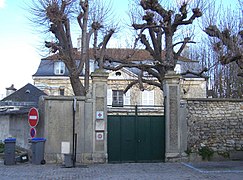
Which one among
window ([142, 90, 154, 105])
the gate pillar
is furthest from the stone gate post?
window ([142, 90, 154, 105])

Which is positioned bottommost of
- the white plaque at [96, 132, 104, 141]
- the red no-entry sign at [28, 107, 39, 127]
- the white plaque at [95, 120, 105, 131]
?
the white plaque at [96, 132, 104, 141]

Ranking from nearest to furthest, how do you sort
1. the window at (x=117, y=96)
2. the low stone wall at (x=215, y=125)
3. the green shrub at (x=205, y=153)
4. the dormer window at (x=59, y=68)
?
the green shrub at (x=205, y=153) → the low stone wall at (x=215, y=125) → the window at (x=117, y=96) → the dormer window at (x=59, y=68)

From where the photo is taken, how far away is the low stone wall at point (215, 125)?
15.2 metres

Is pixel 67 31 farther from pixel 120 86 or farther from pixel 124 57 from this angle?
pixel 120 86

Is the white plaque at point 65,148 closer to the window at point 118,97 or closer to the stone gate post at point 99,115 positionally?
the stone gate post at point 99,115

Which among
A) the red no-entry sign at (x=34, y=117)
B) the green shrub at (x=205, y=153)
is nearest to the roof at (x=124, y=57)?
the red no-entry sign at (x=34, y=117)

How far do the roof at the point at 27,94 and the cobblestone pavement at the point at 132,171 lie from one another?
20502mm

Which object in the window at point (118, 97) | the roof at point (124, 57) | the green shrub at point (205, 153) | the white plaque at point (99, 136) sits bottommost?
the green shrub at point (205, 153)

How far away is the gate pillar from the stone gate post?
2670 millimetres

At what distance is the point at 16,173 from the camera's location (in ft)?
39.9

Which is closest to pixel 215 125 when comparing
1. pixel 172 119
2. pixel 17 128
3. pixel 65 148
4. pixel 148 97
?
pixel 172 119

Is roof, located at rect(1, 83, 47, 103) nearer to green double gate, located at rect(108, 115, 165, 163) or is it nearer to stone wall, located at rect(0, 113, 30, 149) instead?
stone wall, located at rect(0, 113, 30, 149)

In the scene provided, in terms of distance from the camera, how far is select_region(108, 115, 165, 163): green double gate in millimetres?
14883

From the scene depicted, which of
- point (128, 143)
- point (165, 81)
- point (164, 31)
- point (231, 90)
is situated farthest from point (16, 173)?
point (231, 90)
